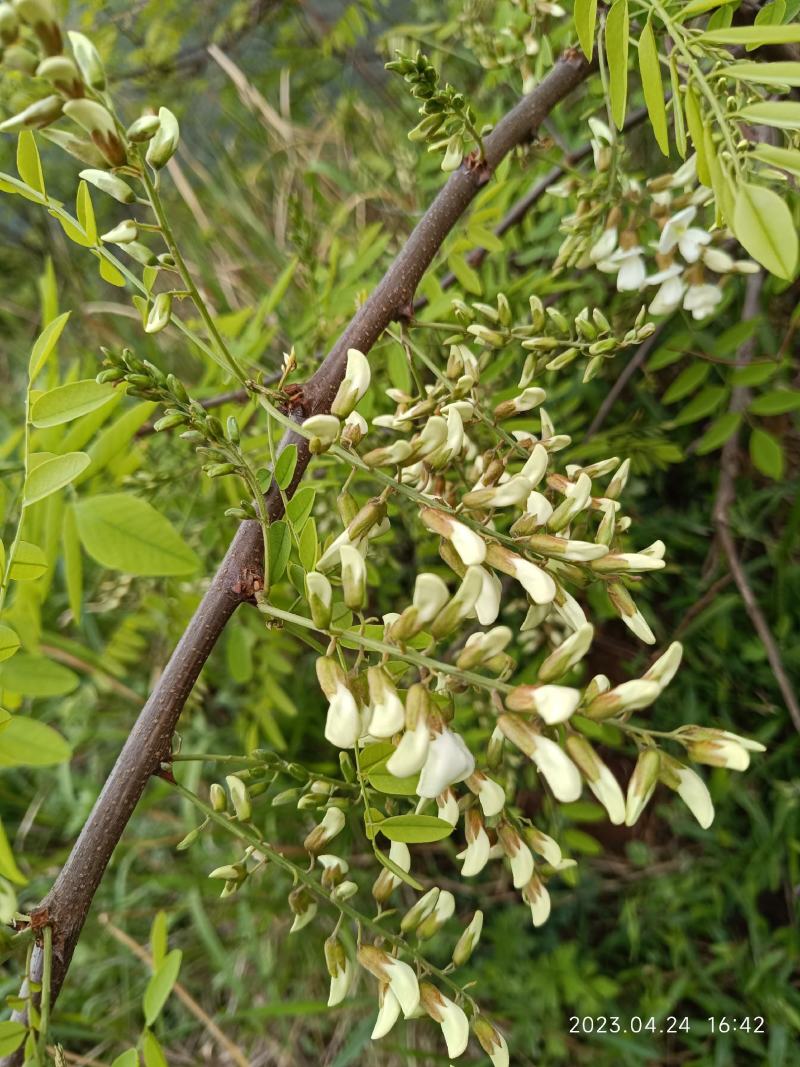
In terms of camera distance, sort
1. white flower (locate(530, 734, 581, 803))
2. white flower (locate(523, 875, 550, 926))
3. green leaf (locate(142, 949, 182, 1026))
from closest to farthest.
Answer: white flower (locate(530, 734, 581, 803))
white flower (locate(523, 875, 550, 926))
green leaf (locate(142, 949, 182, 1026))

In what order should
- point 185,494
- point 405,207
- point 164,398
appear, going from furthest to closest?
1. point 405,207
2. point 185,494
3. point 164,398

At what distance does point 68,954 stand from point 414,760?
0.23 metres

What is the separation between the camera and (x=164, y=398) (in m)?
0.38

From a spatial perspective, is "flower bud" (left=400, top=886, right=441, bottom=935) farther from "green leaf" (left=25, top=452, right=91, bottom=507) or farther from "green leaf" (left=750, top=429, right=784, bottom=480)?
"green leaf" (left=750, top=429, right=784, bottom=480)

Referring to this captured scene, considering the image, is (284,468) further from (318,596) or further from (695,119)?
(695,119)

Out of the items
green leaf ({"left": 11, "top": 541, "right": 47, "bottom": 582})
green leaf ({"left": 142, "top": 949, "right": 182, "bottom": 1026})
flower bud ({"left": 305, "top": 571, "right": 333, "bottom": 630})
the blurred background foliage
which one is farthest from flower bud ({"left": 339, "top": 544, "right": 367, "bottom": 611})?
the blurred background foliage

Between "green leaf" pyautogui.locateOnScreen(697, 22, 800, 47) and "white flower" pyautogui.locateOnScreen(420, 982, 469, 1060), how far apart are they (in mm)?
447

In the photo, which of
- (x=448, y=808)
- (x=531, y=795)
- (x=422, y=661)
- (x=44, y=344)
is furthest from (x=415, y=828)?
(x=531, y=795)

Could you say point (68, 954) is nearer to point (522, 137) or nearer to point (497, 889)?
point (522, 137)

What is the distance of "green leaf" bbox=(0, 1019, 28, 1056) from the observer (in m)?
0.35

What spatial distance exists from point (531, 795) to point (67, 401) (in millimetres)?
959

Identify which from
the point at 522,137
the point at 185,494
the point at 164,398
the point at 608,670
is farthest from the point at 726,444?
the point at 164,398

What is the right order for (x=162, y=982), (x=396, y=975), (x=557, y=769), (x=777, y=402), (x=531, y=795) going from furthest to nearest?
1. (x=531, y=795)
2. (x=777, y=402)
3. (x=162, y=982)
4. (x=396, y=975)
5. (x=557, y=769)

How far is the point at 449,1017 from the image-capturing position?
0.39m
